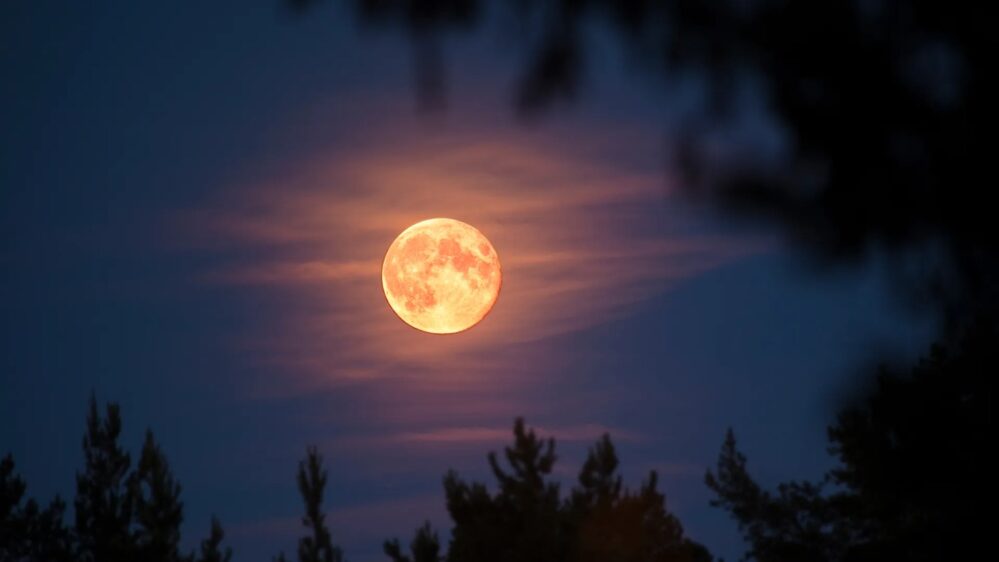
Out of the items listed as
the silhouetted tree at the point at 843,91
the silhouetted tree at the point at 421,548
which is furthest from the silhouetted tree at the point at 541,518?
the silhouetted tree at the point at 843,91

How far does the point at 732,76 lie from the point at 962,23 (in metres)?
0.90

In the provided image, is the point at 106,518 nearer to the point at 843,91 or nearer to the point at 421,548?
the point at 421,548

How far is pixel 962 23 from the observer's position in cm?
505

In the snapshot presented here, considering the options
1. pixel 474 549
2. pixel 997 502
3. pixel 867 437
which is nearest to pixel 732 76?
pixel 997 502

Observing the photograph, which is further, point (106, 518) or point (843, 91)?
point (106, 518)

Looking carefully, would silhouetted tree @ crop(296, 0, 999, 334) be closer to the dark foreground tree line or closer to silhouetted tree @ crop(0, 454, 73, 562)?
the dark foreground tree line

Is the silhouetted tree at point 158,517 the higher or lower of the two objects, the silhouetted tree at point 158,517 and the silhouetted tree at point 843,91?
the higher

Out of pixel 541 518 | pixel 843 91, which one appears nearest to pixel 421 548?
pixel 541 518

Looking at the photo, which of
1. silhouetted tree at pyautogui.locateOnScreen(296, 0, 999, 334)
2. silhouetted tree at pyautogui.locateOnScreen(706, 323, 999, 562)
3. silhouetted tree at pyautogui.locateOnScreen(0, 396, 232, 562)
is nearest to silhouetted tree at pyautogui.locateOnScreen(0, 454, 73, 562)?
silhouetted tree at pyautogui.locateOnScreen(0, 396, 232, 562)

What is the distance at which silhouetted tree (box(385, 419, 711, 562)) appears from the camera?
34.0 m

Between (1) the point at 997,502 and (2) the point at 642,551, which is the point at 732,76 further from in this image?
(2) the point at 642,551

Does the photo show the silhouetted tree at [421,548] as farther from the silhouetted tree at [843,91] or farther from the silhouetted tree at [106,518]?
the silhouetted tree at [843,91]

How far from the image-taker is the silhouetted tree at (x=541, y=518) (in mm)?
34031

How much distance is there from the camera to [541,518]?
3422 centimetres
